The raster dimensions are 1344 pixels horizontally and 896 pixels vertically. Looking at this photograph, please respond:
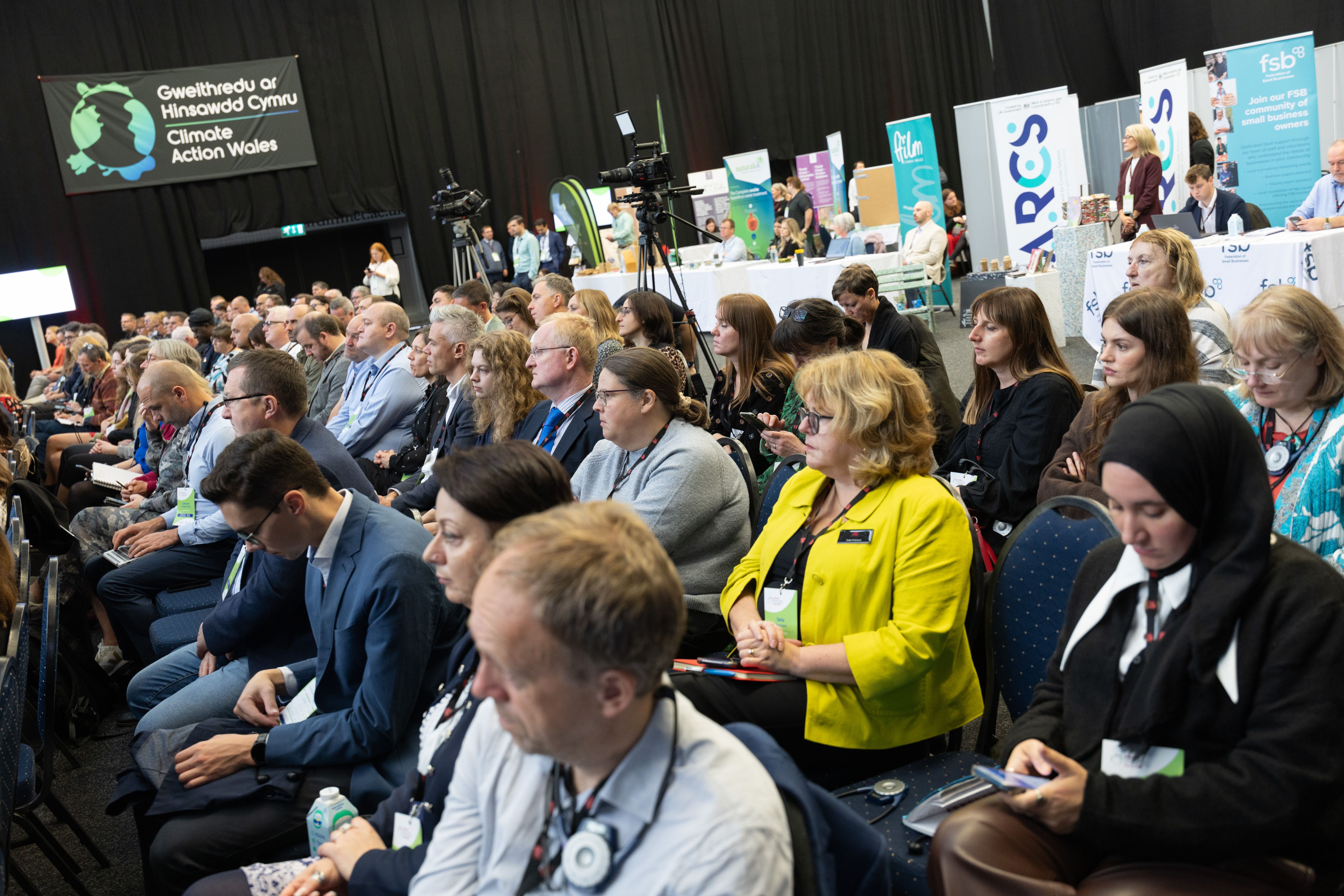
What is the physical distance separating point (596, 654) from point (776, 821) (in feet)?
0.83

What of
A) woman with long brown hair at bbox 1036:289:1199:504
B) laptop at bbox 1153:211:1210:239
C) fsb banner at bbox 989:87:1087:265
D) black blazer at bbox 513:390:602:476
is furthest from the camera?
fsb banner at bbox 989:87:1087:265

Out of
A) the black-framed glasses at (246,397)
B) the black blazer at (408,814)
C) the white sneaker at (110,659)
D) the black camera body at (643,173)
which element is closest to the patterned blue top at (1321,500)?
the black blazer at (408,814)

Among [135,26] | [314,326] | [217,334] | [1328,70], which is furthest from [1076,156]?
[135,26]

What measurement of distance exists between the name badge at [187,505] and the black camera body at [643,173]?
115 inches

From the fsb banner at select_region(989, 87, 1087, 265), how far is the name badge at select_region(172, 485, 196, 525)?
7114mm

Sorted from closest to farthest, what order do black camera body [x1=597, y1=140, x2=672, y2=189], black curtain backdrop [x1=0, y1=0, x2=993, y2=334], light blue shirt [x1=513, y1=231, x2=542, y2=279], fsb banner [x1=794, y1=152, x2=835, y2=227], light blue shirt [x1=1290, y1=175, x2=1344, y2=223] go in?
black camera body [x1=597, y1=140, x2=672, y2=189]
light blue shirt [x1=1290, y1=175, x2=1344, y2=223]
black curtain backdrop [x1=0, y1=0, x2=993, y2=334]
light blue shirt [x1=513, y1=231, x2=542, y2=279]
fsb banner [x1=794, y1=152, x2=835, y2=227]

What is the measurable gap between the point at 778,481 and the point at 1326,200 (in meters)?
5.95

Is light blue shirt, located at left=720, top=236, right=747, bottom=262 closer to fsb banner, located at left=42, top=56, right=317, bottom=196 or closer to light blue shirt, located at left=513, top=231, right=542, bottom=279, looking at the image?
light blue shirt, located at left=513, top=231, right=542, bottom=279

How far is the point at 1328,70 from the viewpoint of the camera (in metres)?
11.3

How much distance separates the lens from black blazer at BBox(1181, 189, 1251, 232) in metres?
6.94

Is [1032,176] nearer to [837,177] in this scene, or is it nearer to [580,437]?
[837,177]

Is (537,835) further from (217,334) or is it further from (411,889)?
(217,334)

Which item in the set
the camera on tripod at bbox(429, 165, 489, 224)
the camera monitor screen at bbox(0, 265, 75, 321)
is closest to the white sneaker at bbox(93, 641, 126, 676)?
the camera on tripod at bbox(429, 165, 489, 224)

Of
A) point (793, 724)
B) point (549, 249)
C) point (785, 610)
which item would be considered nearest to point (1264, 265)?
point (785, 610)
